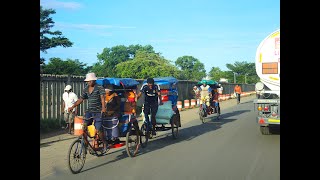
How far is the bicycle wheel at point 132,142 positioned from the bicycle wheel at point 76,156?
1.44m

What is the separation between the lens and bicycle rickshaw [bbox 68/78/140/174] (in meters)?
7.49

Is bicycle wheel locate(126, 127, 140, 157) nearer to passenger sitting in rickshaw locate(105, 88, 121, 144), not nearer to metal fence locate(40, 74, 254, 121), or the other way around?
passenger sitting in rickshaw locate(105, 88, 121, 144)

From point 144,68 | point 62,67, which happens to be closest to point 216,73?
point 144,68

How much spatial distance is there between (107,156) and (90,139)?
0.65 m

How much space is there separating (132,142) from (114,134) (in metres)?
0.78

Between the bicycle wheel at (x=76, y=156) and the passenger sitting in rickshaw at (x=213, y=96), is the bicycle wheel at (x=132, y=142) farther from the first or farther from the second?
the passenger sitting in rickshaw at (x=213, y=96)

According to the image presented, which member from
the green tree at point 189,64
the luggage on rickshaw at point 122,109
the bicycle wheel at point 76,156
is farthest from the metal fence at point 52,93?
the green tree at point 189,64

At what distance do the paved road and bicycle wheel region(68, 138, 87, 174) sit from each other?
143mm

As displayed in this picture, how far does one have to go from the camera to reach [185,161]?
8234 mm

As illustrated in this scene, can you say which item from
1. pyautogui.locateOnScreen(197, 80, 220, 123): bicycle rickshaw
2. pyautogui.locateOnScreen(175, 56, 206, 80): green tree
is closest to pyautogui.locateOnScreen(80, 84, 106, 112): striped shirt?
pyautogui.locateOnScreen(197, 80, 220, 123): bicycle rickshaw

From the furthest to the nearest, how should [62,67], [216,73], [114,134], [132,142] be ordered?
[216,73] → [62,67] → [132,142] → [114,134]

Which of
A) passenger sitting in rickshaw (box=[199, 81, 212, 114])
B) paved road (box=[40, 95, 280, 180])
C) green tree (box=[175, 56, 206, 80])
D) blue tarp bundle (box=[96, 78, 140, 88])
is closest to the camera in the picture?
paved road (box=[40, 95, 280, 180])

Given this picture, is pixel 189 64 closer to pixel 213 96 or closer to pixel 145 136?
pixel 213 96
